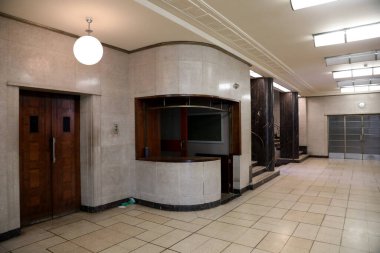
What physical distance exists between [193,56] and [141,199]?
10.6ft

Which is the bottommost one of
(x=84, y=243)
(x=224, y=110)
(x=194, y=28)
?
(x=84, y=243)

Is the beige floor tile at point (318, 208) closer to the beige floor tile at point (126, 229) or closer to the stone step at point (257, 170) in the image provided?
the stone step at point (257, 170)

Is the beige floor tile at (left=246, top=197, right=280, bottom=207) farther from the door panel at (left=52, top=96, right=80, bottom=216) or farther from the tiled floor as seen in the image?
the door panel at (left=52, top=96, right=80, bottom=216)

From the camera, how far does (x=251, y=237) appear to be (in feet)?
12.4

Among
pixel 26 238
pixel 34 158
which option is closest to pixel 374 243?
pixel 26 238

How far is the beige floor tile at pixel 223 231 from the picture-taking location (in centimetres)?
383

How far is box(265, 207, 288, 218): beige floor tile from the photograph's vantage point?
476cm

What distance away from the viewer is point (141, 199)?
547 centimetres

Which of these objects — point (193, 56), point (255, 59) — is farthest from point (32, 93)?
point (255, 59)

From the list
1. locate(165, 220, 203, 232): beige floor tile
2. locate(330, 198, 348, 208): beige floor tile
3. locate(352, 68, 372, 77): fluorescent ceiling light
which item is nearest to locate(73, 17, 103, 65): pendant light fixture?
locate(165, 220, 203, 232): beige floor tile

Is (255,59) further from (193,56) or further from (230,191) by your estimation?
(230,191)

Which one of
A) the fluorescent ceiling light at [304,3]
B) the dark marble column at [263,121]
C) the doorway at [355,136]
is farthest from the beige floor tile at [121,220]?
the doorway at [355,136]

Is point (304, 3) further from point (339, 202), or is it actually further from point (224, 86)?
point (339, 202)

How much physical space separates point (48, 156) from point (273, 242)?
407cm
